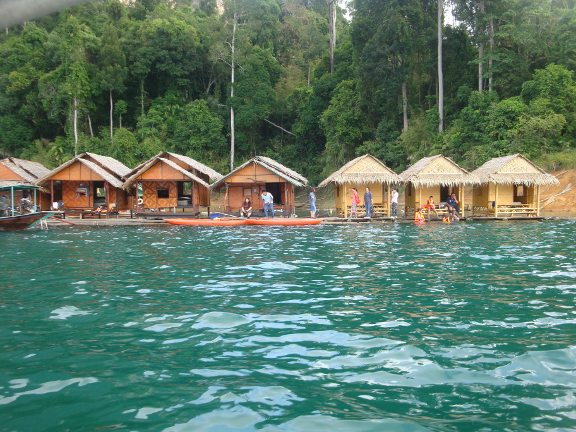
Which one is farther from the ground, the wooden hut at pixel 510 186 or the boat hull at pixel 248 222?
the wooden hut at pixel 510 186

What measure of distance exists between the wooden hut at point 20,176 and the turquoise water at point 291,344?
765 inches

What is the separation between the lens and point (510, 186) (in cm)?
2655

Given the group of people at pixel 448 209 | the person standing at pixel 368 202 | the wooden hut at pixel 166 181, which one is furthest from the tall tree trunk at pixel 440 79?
the wooden hut at pixel 166 181

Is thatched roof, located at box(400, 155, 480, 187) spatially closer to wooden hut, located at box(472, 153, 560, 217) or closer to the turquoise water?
wooden hut, located at box(472, 153, 560, 217)

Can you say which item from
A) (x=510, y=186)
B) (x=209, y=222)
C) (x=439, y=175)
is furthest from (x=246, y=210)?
(x=510, y=186)

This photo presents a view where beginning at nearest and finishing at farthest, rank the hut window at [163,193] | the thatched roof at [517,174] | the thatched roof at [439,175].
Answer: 1. the thatched roof at [517,174]
2. the thatched roof at [439,175]
3. the hut window at [163,193]

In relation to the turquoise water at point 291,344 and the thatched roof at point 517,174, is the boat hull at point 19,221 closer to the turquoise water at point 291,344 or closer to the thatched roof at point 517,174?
the turquoise water at point 291,344

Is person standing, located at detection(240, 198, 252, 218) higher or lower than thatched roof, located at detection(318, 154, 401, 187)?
lower

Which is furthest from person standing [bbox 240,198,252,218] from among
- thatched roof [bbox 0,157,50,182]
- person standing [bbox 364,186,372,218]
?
thatched roof [bbox 0,157,50,182]

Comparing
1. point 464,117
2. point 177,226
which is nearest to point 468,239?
point 177,226

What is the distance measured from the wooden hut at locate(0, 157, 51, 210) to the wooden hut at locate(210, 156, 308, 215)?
11514mm

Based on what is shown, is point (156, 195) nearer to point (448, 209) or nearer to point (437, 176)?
point (437, 176)

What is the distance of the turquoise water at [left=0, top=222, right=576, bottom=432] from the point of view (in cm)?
443

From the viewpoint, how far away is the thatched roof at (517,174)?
24.7 metres
